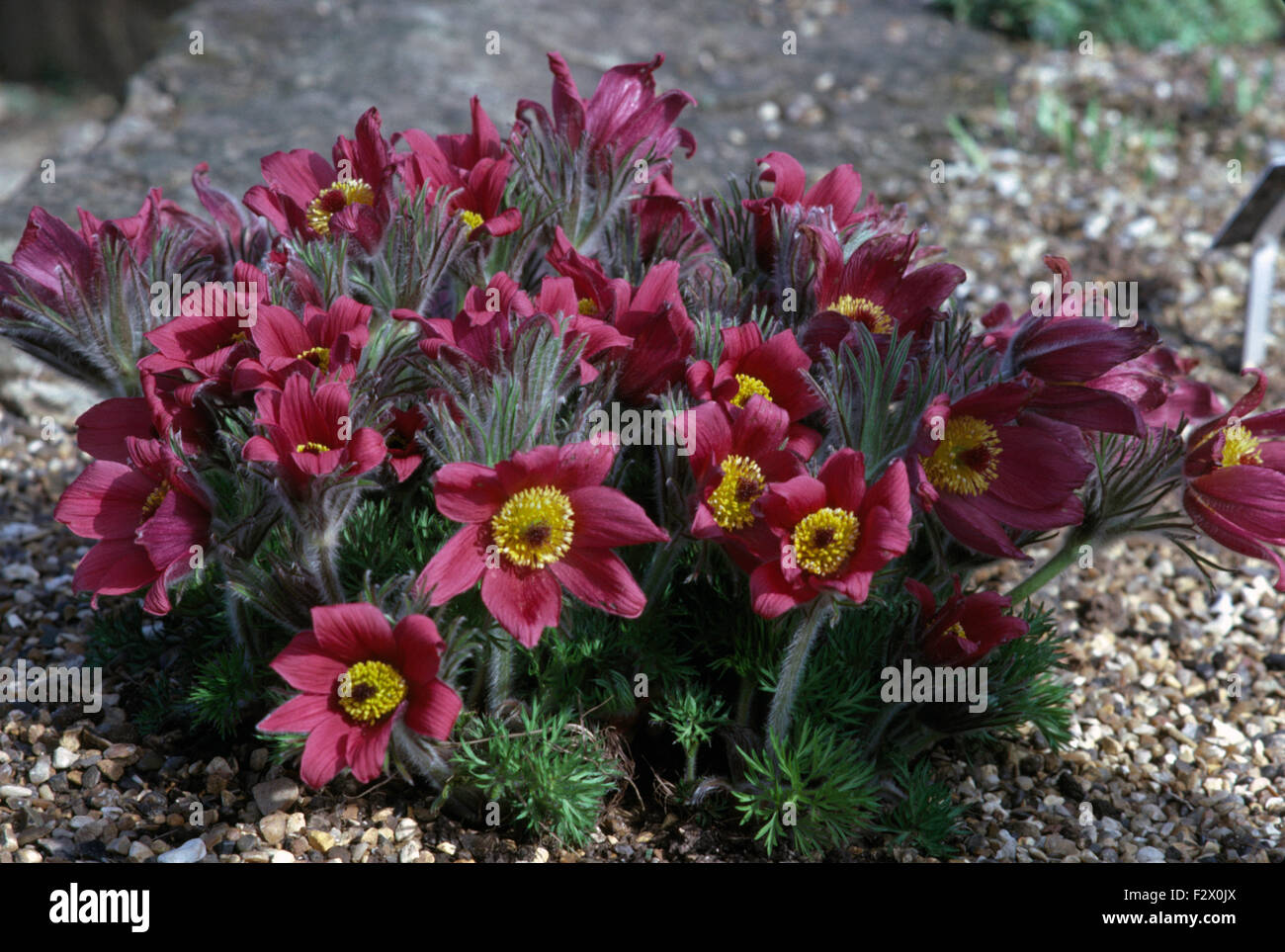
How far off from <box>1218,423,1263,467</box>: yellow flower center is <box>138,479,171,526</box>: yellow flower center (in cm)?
173

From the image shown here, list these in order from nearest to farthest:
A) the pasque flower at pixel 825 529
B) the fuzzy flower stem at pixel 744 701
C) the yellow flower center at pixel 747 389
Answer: the pasque flower at pixel 825 529 → the yellow flower center at pixel 747 389 → the fuzzy flower stem at pixel 744 701

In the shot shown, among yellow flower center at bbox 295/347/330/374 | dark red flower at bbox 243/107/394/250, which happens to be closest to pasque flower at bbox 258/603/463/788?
yellow flower center at bbox 295/347/330/374

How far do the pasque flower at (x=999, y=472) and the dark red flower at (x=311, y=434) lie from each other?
88cm

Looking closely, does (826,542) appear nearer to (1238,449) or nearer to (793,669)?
(793,669)

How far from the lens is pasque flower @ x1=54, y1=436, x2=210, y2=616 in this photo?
1.95 metres

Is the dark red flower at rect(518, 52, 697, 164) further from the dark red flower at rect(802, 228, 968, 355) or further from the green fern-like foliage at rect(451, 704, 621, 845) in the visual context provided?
the green fern-like foliage at rect(451, 704, 621, 845)

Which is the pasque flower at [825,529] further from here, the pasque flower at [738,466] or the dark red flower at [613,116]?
the dark red flower at [613,116]

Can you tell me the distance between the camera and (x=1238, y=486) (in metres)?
2.04

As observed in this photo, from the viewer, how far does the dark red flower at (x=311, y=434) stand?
73.1 inches

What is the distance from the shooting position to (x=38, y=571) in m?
3.08

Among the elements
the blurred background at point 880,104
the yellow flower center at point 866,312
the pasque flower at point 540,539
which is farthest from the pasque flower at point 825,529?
the blurred background at point 880,104

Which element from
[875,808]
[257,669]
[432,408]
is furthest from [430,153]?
[875,808]

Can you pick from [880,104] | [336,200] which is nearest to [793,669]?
[336,200]

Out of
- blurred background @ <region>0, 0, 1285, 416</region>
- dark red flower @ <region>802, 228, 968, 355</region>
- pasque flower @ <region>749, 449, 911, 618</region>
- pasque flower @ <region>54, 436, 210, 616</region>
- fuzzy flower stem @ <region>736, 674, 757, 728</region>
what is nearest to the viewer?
pasque flower @ <region>749, 449, 911, 618</region>
